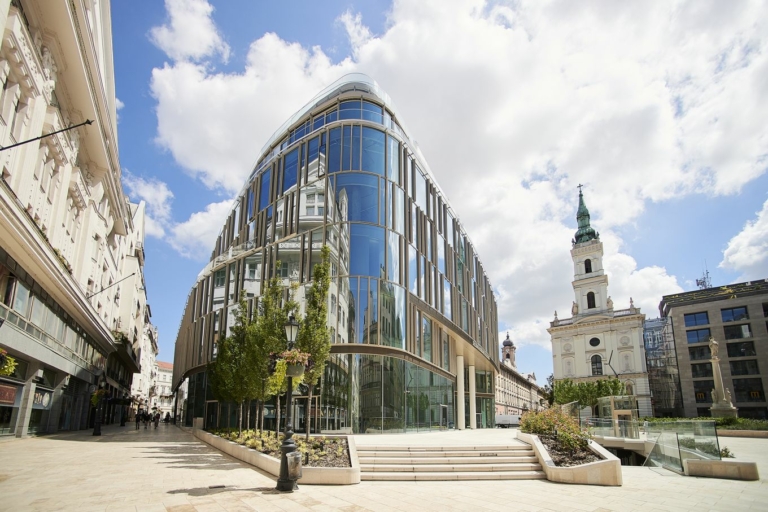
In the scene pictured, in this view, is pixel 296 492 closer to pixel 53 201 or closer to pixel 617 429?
pixel 617 429

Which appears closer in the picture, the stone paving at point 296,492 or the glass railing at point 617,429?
the stone paving at point 296,492

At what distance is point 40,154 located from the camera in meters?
22.1

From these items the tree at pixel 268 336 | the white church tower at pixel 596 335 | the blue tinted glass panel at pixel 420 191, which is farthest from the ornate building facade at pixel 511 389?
the tree at pixel 268 336

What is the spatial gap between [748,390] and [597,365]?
957 inches

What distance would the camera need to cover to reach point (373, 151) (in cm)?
3181

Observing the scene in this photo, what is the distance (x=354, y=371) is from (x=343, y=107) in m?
18.5

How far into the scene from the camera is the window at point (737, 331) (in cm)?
7038

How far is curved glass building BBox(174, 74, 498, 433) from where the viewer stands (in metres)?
27.6

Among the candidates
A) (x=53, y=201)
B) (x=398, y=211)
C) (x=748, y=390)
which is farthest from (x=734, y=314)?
(x=53, y=201)

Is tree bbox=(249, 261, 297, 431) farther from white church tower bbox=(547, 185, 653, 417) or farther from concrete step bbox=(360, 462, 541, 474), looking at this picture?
white church tower bbox=(547, 185, 653, 417)

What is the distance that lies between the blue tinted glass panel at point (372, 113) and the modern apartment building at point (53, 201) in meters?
15.9

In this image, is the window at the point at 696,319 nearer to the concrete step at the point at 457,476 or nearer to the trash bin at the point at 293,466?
Answer: the concrete step at the point at 457,476

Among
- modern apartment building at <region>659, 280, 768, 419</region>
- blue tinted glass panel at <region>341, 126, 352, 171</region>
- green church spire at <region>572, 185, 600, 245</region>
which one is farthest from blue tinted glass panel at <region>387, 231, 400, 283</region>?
green church spire at <region>572, 185, 600, 245</region>

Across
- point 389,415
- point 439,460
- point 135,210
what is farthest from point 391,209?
point 135,210
